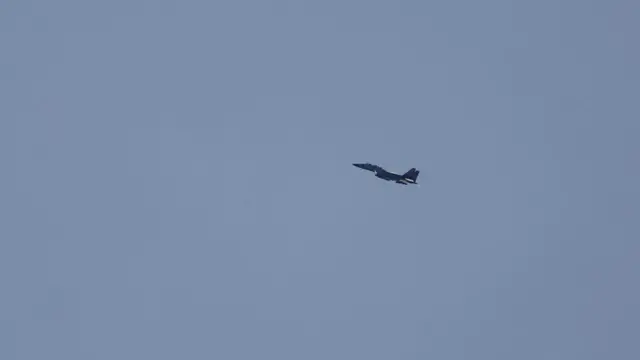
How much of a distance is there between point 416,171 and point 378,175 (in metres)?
7.91

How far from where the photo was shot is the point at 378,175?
7416 inches

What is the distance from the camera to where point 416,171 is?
611 feet
